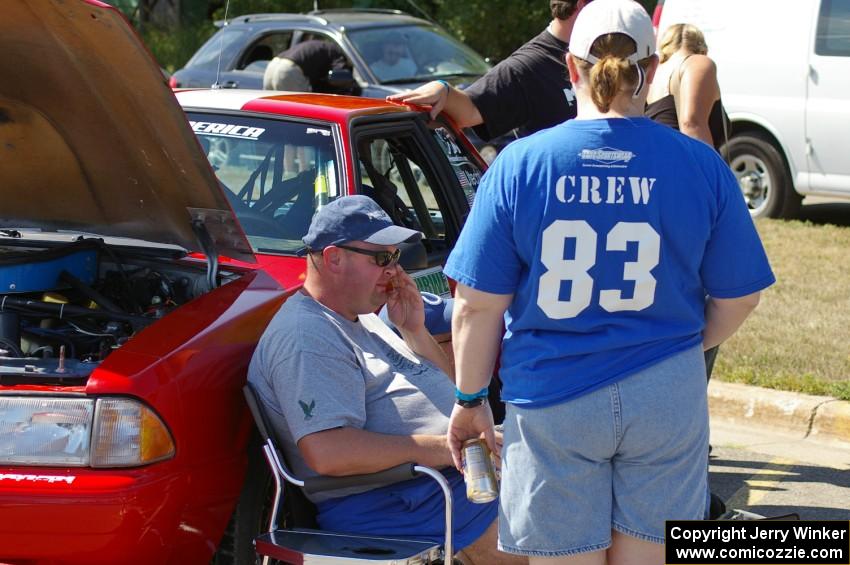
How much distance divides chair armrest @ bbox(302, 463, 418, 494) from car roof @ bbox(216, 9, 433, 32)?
818 centimetres

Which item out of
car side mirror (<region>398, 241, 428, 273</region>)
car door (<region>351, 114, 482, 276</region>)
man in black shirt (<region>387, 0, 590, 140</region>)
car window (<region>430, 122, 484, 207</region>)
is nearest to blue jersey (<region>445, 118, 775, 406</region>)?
car side mirror (<region>398, 241, 428, 273</region>)

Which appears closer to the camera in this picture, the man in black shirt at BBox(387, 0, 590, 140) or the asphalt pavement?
the asphalt pavement

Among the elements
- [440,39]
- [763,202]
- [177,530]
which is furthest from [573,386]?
[440,39]

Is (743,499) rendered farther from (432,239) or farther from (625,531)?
(625,531)

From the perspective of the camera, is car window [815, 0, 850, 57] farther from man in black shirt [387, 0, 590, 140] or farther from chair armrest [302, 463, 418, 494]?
chair armrest [302, 463, 418, 494]

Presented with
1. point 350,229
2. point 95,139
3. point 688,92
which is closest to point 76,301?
point 95,139

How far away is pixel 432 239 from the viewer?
4816mm

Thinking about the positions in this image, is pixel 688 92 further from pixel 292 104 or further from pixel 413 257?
pixel 292 104

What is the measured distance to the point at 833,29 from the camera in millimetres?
9547

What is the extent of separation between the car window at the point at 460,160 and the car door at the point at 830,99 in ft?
17.9

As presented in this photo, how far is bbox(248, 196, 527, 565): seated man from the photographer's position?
3.17 meters

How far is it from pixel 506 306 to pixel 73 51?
1607mm

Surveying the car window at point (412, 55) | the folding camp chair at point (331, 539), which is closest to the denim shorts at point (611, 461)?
the folding camp chair at point (331, 539)

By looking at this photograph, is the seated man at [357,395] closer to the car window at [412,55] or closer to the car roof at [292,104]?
the car roof at [292,104]
